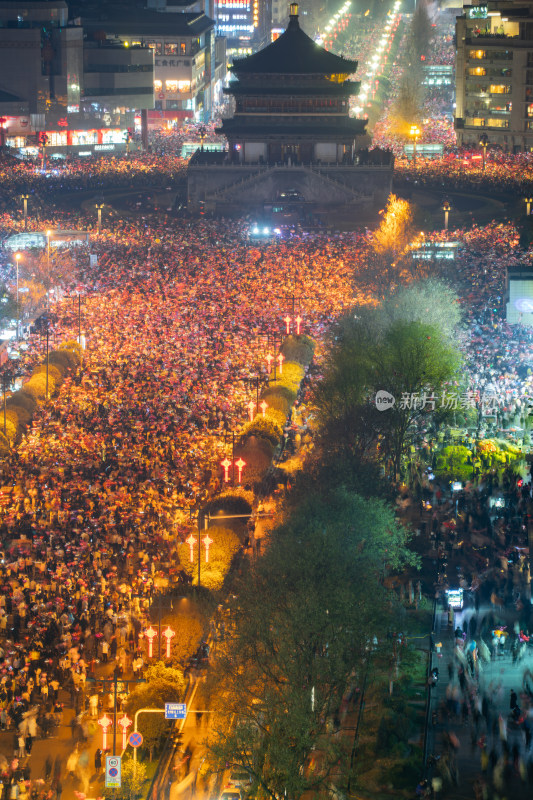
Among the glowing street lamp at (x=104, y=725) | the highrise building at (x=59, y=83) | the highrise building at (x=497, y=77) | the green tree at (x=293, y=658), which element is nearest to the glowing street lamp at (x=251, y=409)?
the green tree at (x=293, y=658)

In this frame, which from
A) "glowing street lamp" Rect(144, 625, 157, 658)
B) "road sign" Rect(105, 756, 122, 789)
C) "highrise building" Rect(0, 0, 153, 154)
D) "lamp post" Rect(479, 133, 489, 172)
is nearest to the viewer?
"road sign" Rect(105, 756, 122, 789)

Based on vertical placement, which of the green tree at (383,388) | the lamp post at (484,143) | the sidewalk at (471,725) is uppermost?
the lamp post at (484,143)

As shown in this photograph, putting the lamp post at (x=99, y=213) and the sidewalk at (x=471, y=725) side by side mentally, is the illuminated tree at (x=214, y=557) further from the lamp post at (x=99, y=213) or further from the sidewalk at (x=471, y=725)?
the lamp post at (x=99, y=213)

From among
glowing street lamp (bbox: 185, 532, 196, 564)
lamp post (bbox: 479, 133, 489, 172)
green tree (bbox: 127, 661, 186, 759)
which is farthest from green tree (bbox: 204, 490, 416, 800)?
lamp post (bbox: 479, 133, 489, 172)

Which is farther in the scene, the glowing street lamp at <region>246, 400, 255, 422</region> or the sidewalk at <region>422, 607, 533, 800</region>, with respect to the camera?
the glowing street lamp at <region>246, 400, 255, 422</region>

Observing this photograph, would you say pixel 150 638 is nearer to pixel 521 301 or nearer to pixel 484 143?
pixel 521 301

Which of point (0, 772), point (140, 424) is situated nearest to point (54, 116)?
point (140, 424)

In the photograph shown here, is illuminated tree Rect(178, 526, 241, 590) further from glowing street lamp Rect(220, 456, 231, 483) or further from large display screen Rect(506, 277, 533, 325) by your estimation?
large display screen Rect(506, 277, 533, 325)
